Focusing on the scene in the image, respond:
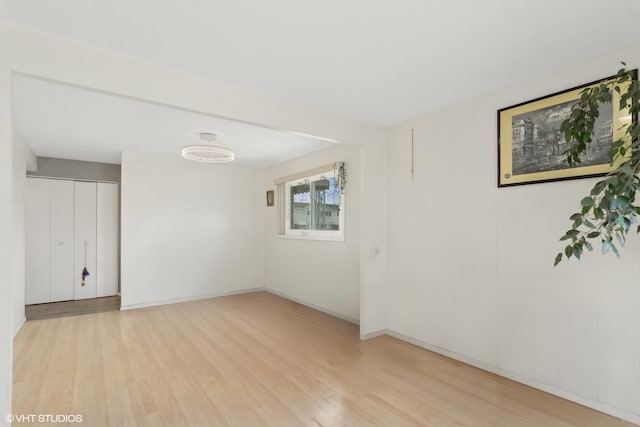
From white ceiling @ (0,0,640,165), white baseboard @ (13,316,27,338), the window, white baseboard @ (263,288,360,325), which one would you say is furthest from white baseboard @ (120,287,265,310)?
white ceiling @ (0,0,640,165)

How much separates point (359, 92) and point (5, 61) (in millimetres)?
2319

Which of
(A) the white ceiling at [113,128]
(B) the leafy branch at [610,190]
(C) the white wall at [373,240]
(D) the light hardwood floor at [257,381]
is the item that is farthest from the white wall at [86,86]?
(B) the leafy branch at [610,190]

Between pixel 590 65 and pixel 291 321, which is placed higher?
pixel 590 65

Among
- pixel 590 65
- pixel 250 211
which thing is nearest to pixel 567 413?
pixel 590 65

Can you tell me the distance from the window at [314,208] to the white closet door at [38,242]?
386 cm

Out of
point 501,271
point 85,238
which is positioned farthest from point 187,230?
point 501,271

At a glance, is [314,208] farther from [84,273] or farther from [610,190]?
[84,273]

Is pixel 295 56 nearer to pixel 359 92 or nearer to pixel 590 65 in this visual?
pixel 359 92

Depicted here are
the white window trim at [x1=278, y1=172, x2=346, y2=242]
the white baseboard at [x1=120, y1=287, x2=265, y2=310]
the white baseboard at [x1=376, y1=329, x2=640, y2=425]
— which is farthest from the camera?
the white baseboard at [x1=120, y1=287, x2=265, y2=310]

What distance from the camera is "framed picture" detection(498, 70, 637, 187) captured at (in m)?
2.07

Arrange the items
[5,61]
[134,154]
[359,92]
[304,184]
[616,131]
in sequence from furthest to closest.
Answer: [304,184], [134,154], [359,92], [616,131], [5,61]

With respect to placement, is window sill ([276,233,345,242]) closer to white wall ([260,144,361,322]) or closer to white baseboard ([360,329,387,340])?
white wall ([260,144,361,322])

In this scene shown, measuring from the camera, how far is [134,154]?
4832 millimetres

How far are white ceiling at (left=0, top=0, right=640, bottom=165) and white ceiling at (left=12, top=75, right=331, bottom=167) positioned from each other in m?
0.03
